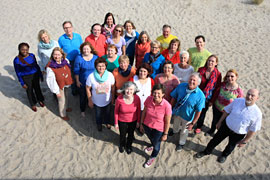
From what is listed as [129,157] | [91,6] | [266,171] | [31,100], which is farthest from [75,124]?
[91,6]

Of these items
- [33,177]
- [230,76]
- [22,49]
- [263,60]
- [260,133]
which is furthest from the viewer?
[263,60]

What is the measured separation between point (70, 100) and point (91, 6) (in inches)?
339

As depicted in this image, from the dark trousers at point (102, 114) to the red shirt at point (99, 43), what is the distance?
1.67m

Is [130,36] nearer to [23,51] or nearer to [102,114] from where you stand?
[102,114]

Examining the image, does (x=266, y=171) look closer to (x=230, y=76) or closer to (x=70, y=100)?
(x=230, y=76)

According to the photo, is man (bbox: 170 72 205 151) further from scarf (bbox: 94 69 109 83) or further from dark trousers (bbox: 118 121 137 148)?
scarf (bbox: 94 69 109 83)

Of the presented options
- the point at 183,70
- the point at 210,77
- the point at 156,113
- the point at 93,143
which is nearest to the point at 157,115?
the point at 156,113

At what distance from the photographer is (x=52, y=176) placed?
4340 millimetres

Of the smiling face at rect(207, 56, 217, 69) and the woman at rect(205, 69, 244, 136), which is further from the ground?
the smiling face at rect(207, 56, 217, 69)

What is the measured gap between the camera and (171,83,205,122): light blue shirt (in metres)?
3.81

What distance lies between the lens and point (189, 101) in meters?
3.89

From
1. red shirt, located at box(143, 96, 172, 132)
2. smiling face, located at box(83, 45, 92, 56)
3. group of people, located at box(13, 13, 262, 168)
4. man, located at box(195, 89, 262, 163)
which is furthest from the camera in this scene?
smiling face, located at box(83, 45, 92, 56)

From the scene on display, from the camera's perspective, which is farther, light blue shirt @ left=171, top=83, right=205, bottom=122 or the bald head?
light blue shirt @ left=171, top=83, right=205, bottom=122

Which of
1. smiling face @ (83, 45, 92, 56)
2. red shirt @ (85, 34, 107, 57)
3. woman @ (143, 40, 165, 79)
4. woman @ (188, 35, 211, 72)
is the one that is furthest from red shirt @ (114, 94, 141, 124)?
red shirt @ (85, 34, 107, 57)
